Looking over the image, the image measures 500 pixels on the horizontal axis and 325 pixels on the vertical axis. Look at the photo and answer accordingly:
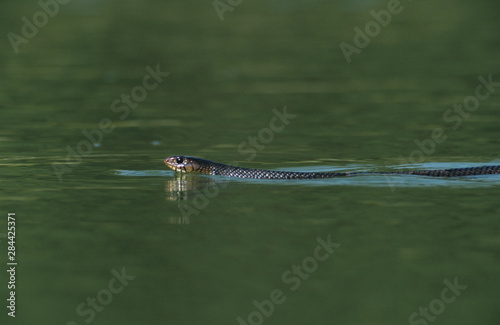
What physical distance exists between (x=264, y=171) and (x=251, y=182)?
412 millimetres

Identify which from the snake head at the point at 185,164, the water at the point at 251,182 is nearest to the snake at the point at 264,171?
the snake head at the point at 185,164

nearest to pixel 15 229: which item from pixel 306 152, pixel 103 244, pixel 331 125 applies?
pixel 103 244

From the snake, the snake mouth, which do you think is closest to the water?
the snake mouth

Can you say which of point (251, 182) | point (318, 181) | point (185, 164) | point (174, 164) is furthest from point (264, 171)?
point (174, 164)

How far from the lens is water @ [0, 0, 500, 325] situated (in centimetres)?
1312

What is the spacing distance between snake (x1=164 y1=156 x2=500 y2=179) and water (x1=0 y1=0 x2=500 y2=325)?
29 centimetres

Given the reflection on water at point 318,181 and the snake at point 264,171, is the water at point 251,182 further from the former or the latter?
the snake at point 264,171

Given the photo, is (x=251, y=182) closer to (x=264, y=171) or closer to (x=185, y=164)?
(x=264, y=171)

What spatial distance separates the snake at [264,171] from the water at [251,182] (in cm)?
29

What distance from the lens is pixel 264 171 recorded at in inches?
813

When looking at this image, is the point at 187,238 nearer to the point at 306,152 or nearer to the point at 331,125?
the point at 306,152

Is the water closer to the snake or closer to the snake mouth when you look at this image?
the snake mouth

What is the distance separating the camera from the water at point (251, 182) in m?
13.1

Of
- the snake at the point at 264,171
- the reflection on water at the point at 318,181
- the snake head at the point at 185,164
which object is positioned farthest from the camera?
the snake head at the point at 185,164
